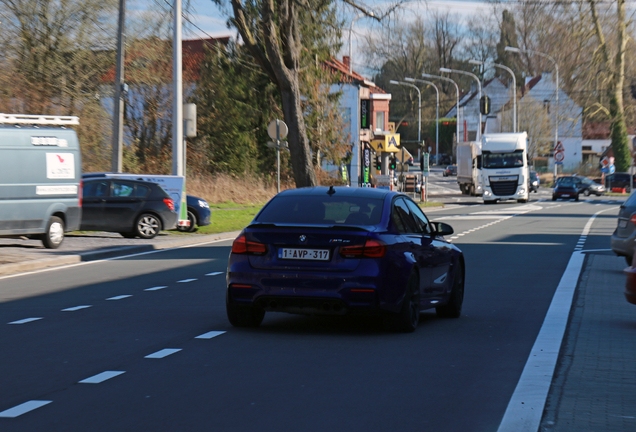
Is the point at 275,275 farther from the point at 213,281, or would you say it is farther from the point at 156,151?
the point at 156,151

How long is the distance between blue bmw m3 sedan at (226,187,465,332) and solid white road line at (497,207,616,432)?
132 cm

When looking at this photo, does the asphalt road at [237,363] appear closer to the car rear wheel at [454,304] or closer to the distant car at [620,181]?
the car rear wheel at [454,304]

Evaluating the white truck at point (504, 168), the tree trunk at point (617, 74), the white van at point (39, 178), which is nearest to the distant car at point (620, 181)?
the tree trunk at point (617, 74)

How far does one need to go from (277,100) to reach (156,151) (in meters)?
10.1

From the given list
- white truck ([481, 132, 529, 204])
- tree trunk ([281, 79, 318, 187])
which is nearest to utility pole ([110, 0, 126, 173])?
tree trunk ([281, 79, 318, 187])

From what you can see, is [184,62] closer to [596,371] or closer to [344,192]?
[344,192]

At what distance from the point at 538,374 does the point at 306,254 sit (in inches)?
99.3

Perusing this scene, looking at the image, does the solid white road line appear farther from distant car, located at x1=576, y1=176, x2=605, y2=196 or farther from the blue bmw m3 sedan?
distant car, located at x1=576, y1=176, x2=605, y2=196

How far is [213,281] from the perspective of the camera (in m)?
14.0

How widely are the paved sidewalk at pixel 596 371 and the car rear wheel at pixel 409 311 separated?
145 cm

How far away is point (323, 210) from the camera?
8969 mm

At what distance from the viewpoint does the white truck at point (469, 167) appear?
6531 centimetres

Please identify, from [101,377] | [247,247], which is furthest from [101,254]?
[101,377]

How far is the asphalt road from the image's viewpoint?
5621 millimetres
